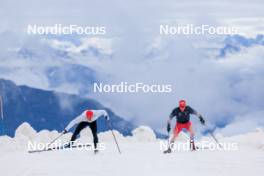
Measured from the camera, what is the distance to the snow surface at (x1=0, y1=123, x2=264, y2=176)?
1644 cm

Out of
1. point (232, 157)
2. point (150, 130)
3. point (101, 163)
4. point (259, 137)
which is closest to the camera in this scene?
point (101, 163)

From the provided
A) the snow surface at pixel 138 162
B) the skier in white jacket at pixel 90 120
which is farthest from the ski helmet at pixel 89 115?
the snow surface at pixel 138 162

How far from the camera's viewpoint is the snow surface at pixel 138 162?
1644 cm

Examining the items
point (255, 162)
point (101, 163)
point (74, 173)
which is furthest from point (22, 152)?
point (255, 162)

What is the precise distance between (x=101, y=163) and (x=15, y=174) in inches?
103

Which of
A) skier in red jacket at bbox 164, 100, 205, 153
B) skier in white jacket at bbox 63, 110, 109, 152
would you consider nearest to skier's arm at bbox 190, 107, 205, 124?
skier in red jacket at bbox 164, 100, 205, 153

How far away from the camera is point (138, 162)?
720 inches

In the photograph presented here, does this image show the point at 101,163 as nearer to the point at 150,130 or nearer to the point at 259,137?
the point at 259,137

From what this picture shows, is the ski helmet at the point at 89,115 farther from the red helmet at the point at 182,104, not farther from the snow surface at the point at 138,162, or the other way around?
the red helmet at the point at 182,104

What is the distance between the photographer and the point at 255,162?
60.1 feet

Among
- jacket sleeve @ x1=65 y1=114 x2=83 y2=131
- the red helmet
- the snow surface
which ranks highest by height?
the red helmet

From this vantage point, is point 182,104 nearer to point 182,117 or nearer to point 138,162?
point 182,117

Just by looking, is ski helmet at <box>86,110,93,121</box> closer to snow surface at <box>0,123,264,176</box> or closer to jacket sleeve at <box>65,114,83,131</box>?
jacket sleeve at <box>65,114,83,131</box>

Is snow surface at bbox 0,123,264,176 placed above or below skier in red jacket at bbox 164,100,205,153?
below
